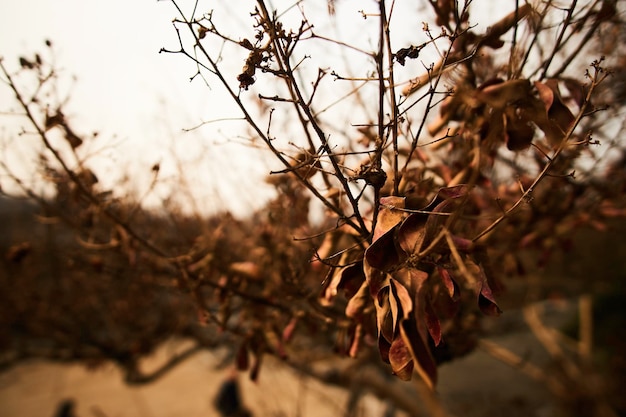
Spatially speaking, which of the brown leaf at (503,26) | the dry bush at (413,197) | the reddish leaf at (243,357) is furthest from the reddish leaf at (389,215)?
the reddish leaf at (243,357)

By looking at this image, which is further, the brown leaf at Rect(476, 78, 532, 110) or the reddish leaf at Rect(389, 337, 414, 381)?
the brown leaf at Rect(476, 78, 532, 110)

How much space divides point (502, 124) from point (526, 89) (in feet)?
0.33

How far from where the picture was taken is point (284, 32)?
0.77 m

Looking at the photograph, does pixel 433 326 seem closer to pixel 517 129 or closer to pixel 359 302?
pixel 359 302

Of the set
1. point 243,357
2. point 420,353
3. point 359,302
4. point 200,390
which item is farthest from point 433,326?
point 200,390

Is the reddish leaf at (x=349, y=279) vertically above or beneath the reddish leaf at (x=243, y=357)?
above

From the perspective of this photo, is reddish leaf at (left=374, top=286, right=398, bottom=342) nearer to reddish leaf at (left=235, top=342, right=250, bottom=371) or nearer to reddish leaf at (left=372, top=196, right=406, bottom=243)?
reddish leaf at (left=372, top=196, right=406, bottom=243)

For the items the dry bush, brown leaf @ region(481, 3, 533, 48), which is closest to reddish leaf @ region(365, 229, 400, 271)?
the dry bush

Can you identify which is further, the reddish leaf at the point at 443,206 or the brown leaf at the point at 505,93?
the brown leaf at the point at 505,93

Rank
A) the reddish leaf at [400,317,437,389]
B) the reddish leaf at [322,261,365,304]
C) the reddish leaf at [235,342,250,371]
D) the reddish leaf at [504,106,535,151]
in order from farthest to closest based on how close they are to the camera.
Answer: the reddish leaf at [235,342,250,371], the reddish leaf at [504,106,535,151], the reddish leaf at [322,261,365,304], the reddish leaf at [400,317,437,389]

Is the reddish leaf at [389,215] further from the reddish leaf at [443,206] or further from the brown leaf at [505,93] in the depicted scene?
the brown leaf at [505,93]

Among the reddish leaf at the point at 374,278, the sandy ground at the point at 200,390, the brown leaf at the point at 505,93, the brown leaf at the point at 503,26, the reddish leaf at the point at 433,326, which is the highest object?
the brown leaf at the point at 503,26

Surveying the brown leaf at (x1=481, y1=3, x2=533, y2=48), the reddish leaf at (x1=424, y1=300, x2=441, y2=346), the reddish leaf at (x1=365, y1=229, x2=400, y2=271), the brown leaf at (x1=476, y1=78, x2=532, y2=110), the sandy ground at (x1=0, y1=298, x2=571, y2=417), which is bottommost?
the sandy ground at (x1=0, y1=298, x2=571, y2=417)

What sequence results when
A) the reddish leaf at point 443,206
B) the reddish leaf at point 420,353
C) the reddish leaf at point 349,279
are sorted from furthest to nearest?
the reddish leaf at point 349,279 < the reddish leaf at point 443,206 < the reddish leaf at point 420,353
